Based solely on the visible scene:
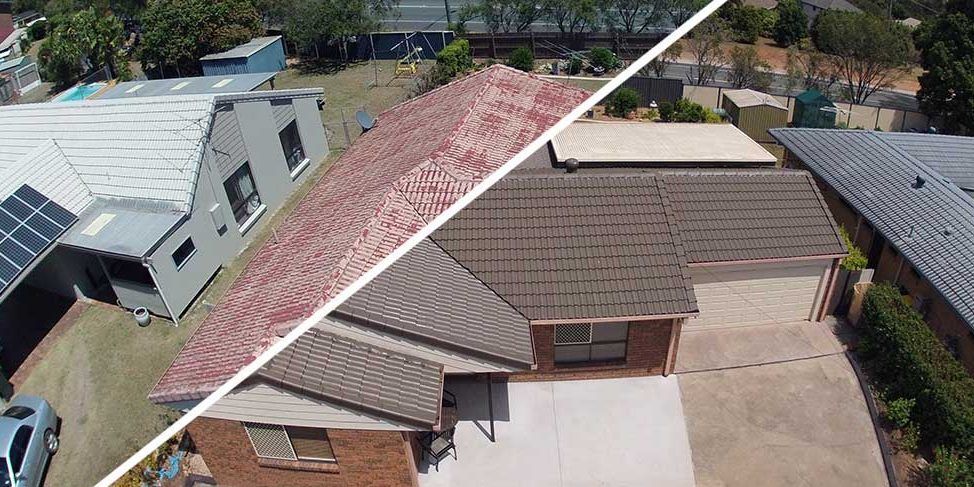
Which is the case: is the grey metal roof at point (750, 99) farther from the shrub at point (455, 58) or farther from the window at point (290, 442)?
the shrub at point (455, 58)

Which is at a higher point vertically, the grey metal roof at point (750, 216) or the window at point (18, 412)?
the window at point (18, 412)

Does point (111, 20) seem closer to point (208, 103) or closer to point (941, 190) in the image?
point (208, 103)

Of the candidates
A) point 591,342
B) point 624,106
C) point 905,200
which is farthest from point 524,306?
point 905,200

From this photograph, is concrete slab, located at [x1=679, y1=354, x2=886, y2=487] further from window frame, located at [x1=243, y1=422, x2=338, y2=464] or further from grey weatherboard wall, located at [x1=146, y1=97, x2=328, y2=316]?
grey weatherboard wall, located at [x1=146, y1=97, x2=328, y2=316]

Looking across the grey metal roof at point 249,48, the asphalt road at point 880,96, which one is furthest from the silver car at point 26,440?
the asphalt road at point 880,96

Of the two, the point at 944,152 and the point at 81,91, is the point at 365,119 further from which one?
the point at 944,152

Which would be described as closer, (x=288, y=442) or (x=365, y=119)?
(x=365, y=119)

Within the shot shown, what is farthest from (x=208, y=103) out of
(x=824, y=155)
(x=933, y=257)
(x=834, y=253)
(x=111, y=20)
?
(x=824, y=155)
